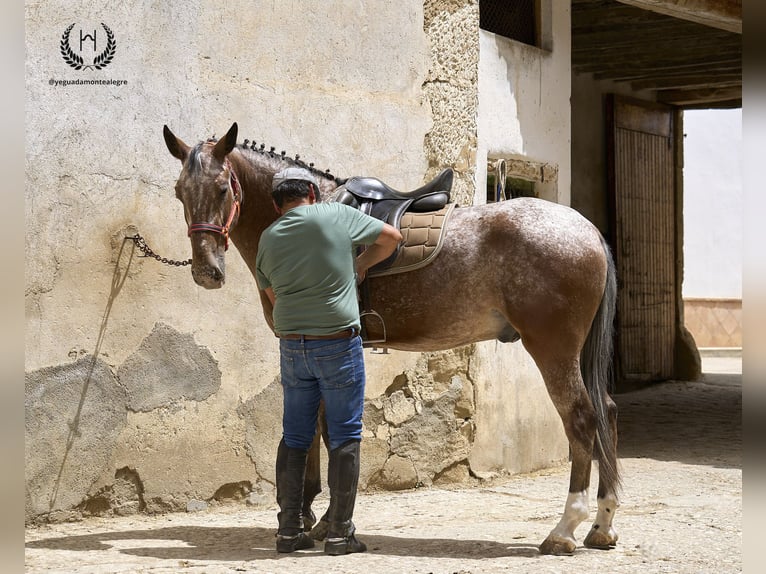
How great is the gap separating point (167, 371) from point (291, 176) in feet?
5.91

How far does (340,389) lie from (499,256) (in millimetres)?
1183

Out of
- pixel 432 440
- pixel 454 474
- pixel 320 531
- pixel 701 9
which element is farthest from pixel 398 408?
pixel 701 9

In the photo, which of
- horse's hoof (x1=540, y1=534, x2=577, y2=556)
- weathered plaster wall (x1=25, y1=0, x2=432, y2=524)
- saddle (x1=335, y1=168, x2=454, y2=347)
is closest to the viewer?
horse's hoof (x1=540, y1=534, x2=577, y2=556)

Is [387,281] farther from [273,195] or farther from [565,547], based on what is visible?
[565,547]

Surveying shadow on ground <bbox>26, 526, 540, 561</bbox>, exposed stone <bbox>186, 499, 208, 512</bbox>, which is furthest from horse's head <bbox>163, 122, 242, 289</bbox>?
exposed stone <bbox>186, 499, 208, 512</bbox>

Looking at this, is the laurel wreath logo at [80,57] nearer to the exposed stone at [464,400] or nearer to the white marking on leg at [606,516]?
the exposed stone at [464,400]

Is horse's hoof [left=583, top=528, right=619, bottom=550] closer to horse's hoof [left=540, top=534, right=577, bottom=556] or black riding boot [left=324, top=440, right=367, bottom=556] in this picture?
horse's hoof [left=540, top=534, right=577, bottom=556]

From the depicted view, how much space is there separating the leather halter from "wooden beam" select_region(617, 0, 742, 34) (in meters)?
5.19

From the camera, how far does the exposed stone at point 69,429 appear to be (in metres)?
5.40

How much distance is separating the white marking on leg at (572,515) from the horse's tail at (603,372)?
19cm

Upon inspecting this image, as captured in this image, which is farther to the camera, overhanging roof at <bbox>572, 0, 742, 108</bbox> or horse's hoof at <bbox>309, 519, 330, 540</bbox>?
overhanging roof at <bbox>572, 0, 742, 108</bbox>

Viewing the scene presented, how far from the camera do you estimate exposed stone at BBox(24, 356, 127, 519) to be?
213 inches

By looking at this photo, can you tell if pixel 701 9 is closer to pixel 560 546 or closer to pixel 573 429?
pixel 573 429
